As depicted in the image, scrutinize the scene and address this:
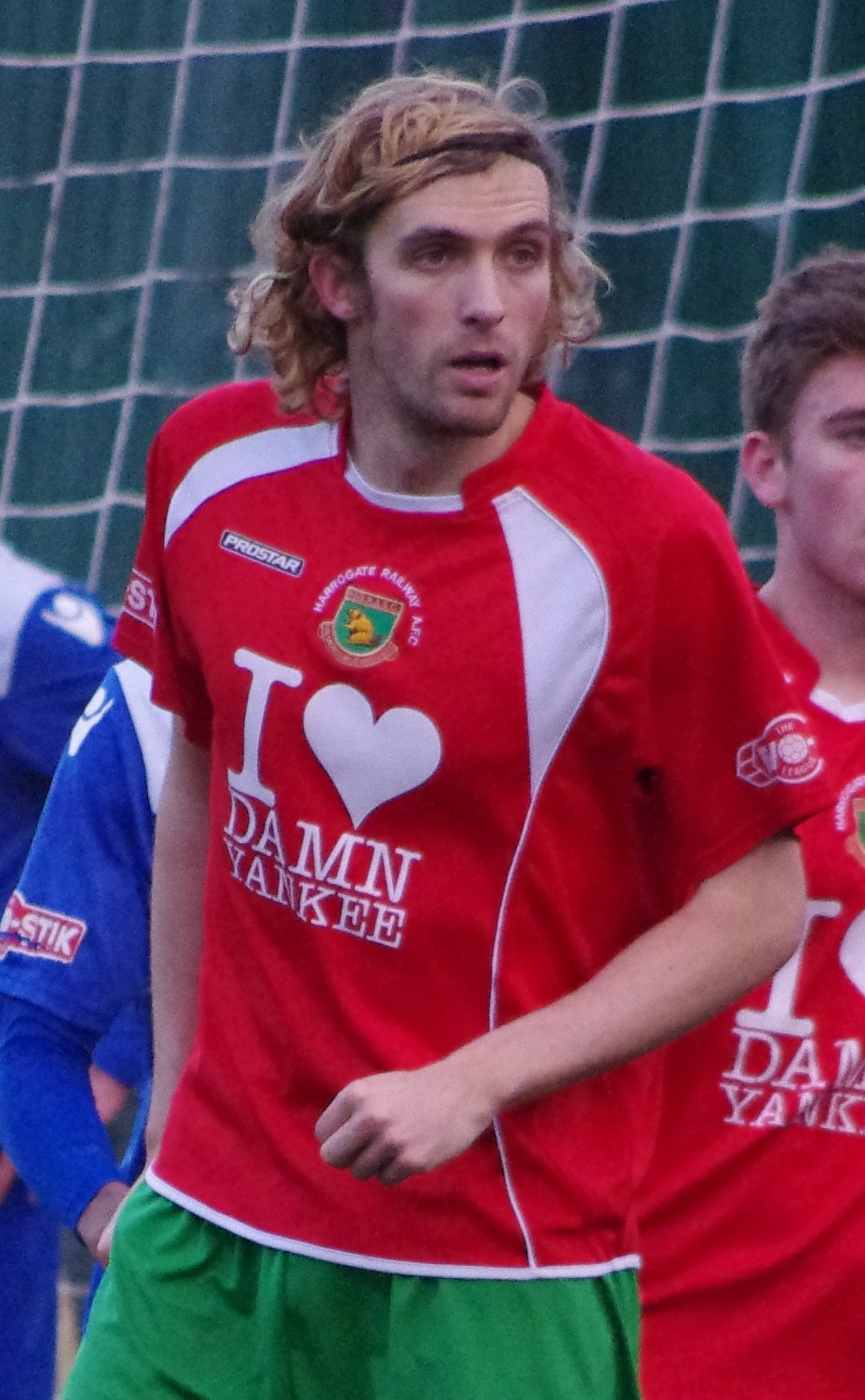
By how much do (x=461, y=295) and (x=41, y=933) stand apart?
103 cm

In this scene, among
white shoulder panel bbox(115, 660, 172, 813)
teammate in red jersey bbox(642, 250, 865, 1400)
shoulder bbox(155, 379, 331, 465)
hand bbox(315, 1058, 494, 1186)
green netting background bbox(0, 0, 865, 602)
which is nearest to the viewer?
hand bbox(315, 1058, 494, 1186)

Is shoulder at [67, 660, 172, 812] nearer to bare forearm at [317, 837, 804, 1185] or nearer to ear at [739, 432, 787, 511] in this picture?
ear at [739, 432, 787, 511]

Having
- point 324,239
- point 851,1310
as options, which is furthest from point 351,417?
point 851,1310

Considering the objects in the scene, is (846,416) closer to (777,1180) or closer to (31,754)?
(777,1180)

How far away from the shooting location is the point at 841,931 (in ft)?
8.18

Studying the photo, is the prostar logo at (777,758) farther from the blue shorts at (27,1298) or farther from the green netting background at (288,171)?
the green netting background at (288,171)

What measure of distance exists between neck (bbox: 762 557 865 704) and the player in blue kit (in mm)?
744

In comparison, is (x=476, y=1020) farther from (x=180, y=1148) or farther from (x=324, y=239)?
(x=324, y=239)

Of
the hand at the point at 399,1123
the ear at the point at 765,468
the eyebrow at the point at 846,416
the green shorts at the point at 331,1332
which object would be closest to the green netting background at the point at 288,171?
the ear at the point at 765,468

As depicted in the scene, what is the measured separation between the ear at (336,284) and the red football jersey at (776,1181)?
735mm

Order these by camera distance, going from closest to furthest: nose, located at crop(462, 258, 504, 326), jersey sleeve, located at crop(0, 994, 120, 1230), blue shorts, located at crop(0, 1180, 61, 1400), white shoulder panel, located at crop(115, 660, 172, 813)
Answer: nose, located at crop(462, 258, 504, 326)
jersey sleeve, located at crop(0, 994, 120, 1230)
white shoulder panel, located at crop(115, 660, 172, 813)
blue shorts, located at crop(0, 1180, 61, 1400)

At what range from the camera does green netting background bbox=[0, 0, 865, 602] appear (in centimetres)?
452

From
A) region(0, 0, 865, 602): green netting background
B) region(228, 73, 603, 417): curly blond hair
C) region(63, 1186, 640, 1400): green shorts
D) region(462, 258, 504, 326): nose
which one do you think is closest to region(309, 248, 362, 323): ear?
region(228, 73, 603, 417): curly blond hair

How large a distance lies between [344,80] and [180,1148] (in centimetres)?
357
